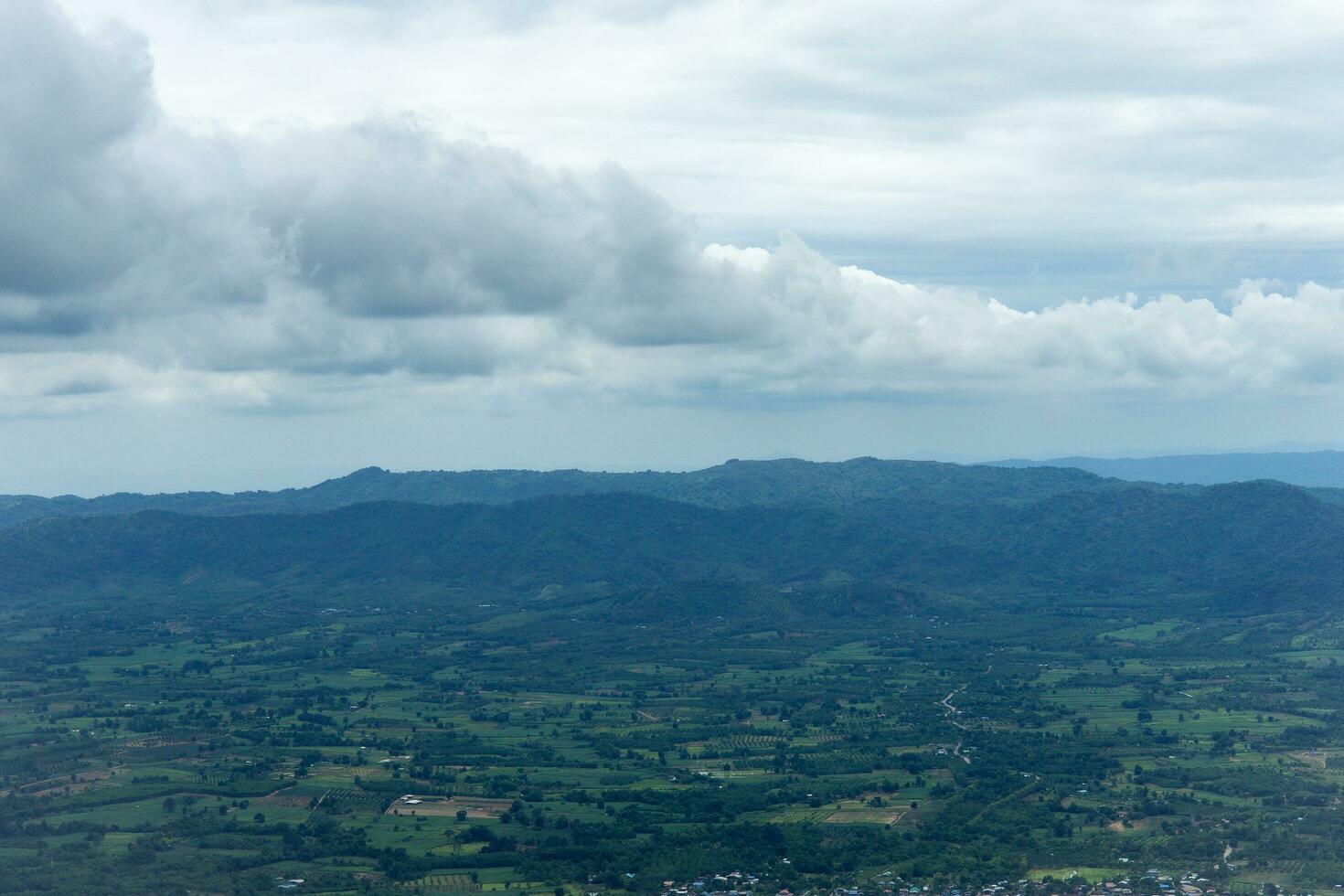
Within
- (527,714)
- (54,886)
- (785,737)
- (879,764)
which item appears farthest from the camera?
(527,714)

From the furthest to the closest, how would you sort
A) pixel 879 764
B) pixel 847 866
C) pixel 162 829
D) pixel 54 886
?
pixel 879 764, pixel 162 829, pixel 847 866, pixel 54 886

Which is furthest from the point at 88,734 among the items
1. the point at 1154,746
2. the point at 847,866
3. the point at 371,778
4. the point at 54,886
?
the point at 1154,746

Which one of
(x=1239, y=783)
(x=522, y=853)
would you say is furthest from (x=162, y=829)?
(x=1239, y=783)

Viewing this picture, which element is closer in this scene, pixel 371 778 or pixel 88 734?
pixel 371 778

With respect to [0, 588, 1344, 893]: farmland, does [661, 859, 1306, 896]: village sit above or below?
below

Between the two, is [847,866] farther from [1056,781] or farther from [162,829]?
[162,829]

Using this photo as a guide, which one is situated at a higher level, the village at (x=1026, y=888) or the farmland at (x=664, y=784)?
the farmland at (x=664, y=784)

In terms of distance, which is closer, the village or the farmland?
the village

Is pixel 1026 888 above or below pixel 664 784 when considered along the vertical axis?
below

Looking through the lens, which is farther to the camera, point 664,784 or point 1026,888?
point 664,784

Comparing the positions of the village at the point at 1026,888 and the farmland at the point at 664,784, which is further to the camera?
the farmland at the point at 664,784
